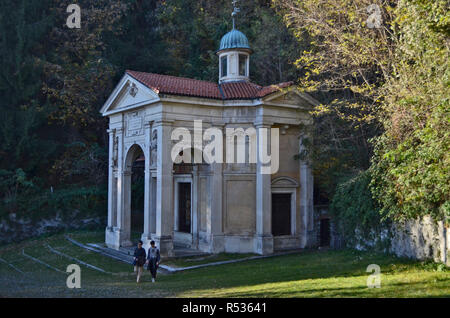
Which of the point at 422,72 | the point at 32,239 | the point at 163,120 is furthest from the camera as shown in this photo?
the point at 32,239

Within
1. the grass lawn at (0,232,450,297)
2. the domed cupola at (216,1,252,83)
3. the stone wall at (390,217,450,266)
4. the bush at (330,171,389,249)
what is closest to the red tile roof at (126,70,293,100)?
the domed cupola at (216,1,252,83)

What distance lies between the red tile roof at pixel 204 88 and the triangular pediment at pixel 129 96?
0.30 meters

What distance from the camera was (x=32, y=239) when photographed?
26625 mm

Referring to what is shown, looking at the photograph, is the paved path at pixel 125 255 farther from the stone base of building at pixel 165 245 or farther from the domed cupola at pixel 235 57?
the domed cupola at pixel 235 57

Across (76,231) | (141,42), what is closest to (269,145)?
(76,231)

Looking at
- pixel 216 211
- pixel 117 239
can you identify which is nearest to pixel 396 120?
pixel 216 211

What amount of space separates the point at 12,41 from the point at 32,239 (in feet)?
43.6

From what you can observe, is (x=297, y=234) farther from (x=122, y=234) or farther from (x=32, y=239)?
(x=32, y=239)

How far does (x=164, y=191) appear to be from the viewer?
17391 millimetres

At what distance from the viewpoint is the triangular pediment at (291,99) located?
18.2 meters

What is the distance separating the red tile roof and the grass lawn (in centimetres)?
688

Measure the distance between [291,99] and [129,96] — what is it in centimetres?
746

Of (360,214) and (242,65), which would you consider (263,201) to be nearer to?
(360,214)

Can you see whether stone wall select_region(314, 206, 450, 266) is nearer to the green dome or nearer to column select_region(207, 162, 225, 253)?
column select_region(207, 162, 225, 253)
